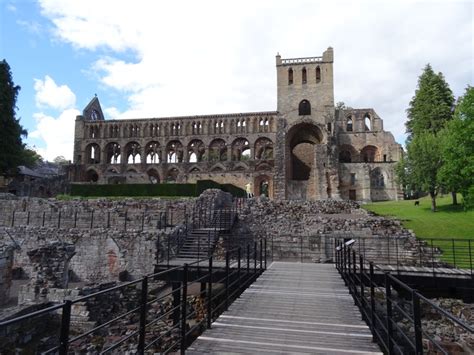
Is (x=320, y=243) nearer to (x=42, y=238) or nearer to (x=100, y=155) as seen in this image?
(x=42, y=238)

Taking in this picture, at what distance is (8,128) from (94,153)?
75.7 ft

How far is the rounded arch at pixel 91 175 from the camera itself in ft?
189

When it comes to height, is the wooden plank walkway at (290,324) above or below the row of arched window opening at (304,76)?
below

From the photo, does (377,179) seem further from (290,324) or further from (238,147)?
(290,324)

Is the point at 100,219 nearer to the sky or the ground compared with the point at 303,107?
nearer to the ground

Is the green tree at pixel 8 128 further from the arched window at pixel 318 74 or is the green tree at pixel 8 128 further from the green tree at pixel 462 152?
the green tree at pixel 462 152

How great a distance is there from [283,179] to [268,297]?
1441 inches

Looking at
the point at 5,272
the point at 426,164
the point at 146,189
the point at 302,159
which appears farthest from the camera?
the point at 302,159

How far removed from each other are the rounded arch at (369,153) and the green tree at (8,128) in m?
45.1

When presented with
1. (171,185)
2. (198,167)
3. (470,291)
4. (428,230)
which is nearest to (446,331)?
(470,291)

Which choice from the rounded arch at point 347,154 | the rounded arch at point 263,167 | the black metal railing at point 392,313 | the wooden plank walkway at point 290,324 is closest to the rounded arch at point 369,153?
the rounded arch at point 347,154

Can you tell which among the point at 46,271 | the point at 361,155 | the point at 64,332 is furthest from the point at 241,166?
the point at 64,332

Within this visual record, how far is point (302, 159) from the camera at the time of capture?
5550cm

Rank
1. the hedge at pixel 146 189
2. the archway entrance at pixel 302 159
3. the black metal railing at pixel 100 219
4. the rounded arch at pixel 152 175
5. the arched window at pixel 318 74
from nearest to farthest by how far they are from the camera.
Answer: the black metal railing at pixel 100 219 → the hedge at pixel 146 189 → the archway entrance at pixel 302 159 → the arched window at pixel 318 74 → the rounded arch at pixel 152 175
